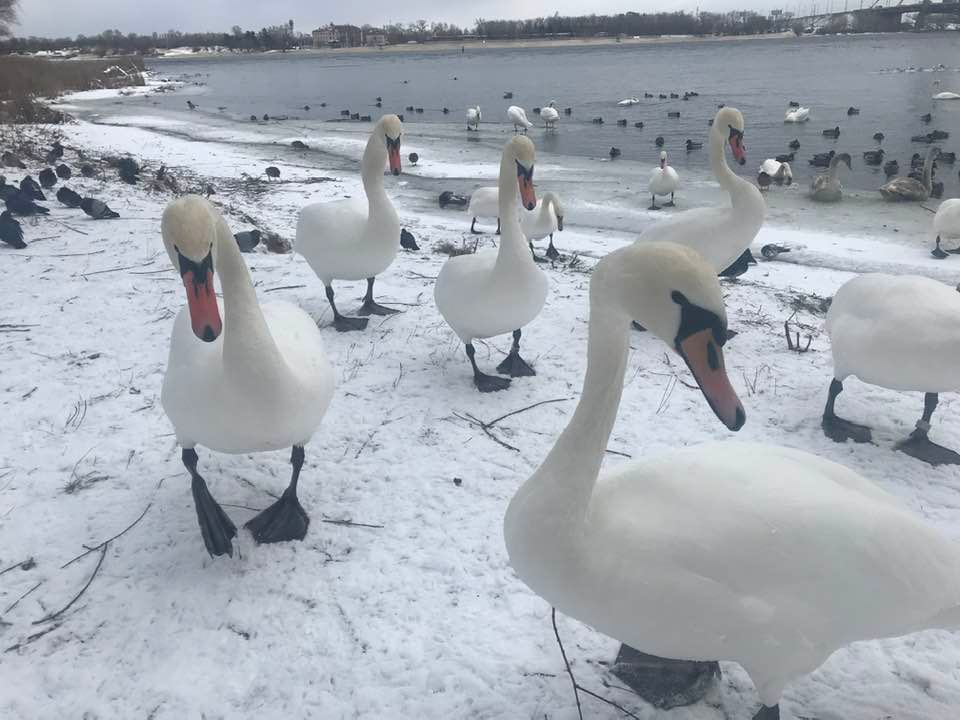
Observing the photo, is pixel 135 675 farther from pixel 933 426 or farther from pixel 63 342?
pixel 933 426

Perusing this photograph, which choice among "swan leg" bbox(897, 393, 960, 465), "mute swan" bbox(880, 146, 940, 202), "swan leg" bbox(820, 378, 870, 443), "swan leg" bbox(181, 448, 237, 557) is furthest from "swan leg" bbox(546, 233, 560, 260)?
"mute swan" bbox(880, 146, 940, 202)

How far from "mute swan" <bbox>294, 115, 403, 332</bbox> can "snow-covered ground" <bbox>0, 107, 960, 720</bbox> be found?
1.72 ft

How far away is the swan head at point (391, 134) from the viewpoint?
6010 millimetres

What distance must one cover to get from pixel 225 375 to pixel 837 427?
3.67 m

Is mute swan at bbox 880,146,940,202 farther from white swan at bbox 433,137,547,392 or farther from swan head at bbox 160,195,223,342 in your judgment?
swan head at bbox 160,195,223,342

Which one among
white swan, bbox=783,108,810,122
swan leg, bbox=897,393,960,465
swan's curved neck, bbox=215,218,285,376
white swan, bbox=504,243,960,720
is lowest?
swan leg, bbox=897,393,960,465

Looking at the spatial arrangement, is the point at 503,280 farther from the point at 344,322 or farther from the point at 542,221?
the point at 542,221

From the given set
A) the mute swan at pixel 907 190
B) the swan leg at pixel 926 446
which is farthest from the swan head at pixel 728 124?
the mute swan at pixel 907 190

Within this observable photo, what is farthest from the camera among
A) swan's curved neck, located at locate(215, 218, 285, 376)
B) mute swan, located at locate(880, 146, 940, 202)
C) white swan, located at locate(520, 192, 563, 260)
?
mute swan, located at locate(880, 146, 940, 202)

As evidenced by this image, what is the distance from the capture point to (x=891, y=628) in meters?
2.14

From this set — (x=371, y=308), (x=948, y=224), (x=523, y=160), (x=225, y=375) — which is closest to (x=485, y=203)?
(x=371, y=308)

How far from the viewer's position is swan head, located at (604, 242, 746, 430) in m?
1.94

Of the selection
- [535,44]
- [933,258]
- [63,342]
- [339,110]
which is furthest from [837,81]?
[535,44]

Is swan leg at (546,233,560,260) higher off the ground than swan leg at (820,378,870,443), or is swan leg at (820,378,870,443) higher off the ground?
swan leg at (546,233,560,260)
